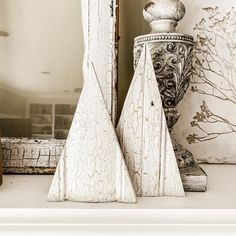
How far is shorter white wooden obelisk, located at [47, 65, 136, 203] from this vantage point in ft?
1.94

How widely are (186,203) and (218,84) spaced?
0.41m

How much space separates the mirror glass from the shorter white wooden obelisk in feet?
0.58

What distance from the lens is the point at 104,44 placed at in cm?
75

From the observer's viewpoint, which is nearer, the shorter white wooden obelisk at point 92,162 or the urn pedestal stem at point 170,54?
the shorter white wooden obelisk at point 92,162

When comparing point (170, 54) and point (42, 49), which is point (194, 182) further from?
point (42, 49)

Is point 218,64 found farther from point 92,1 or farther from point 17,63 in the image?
point 17,63

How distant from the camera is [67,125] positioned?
77 cm

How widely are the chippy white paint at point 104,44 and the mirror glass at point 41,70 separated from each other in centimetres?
4

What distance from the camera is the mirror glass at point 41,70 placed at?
2.53 ft

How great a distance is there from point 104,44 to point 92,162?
0.84 ft

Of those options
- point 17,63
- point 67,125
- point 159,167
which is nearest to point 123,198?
point 159,167
